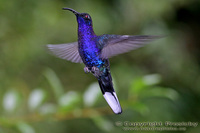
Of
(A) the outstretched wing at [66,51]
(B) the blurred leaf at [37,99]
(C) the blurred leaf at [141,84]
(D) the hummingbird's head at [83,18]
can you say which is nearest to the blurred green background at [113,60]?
(B) the blurred leaf at [37,99]

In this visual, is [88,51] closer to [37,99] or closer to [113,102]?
[113,102]

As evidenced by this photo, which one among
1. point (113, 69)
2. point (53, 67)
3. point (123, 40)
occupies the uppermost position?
point (123, 40)

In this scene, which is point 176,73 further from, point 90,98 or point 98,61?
point 98,61

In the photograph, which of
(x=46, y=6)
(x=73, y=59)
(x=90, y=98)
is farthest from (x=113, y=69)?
(x=73, y=59)

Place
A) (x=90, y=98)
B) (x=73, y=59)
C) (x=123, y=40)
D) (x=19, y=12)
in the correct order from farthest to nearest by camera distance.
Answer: (x=19, y=12)
(x=90, y=98)
(x=73, y=59)
(x=123, y=40)

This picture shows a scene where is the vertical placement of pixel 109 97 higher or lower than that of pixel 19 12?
lower

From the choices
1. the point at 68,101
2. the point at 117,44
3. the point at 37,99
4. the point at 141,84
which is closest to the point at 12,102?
the point at 37,99
